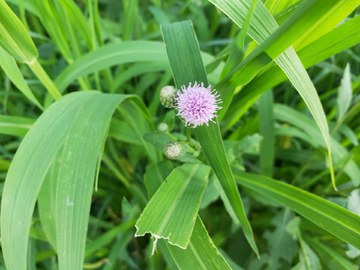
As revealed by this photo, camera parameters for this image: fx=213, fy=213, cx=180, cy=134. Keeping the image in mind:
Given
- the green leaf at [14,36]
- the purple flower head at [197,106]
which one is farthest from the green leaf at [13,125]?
the purple flower head at [197,106]

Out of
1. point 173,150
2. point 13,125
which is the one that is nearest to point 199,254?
point 173,150

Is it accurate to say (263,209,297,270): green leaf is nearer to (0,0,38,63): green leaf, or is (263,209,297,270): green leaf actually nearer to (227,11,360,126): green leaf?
(227,11,360,126): green leaf

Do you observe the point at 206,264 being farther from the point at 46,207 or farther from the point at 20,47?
the point at 20,47

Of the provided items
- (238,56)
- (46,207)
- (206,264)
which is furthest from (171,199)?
(46,207)

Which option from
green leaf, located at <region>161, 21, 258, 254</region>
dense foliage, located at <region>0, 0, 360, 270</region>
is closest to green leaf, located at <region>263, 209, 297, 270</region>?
dense foliage, located at <region>0, 0, 360, 270</region>

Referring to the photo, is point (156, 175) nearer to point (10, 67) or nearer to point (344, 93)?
point (10, 67)

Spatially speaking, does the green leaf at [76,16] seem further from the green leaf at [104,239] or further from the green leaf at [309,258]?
A: the green leaf at [309,258]

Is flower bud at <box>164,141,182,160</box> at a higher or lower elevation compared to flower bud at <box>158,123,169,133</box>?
lower
